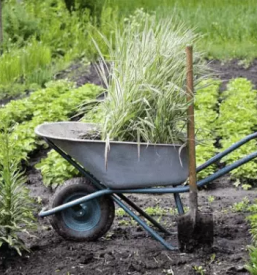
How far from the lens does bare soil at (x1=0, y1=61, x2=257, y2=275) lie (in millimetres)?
4688

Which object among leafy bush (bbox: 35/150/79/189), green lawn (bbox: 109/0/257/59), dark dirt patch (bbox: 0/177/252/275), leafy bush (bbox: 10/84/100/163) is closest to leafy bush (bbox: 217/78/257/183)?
dark dirt patch (bbox: 0/177/252/275)

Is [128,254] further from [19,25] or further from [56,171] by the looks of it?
[19,25]

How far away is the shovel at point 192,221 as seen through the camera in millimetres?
4871

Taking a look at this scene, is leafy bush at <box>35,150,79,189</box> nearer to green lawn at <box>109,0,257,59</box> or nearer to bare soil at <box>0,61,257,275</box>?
bare soil at <box>0,61,257,275</box>

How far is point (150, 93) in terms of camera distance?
4977 millimetres

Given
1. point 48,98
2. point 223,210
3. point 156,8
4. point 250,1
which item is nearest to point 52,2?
point 156,8

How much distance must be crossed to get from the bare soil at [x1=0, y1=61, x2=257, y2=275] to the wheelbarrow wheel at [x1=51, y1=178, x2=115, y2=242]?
7 cm

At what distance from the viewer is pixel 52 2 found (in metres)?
14.7

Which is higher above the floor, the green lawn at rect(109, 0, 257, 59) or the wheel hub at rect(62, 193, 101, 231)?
the wheel hub at rect(62, 193, 101, 231)

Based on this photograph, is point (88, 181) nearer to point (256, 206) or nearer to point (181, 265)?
point (181, 265)

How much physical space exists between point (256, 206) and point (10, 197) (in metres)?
1.95

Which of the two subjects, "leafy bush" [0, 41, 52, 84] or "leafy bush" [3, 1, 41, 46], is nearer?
"leafy bush" [0, 41, 52, 84]

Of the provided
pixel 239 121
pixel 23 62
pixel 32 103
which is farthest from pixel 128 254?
pixel 23 62

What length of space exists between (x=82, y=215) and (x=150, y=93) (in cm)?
94
